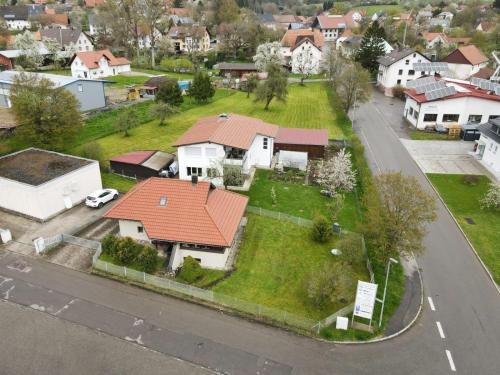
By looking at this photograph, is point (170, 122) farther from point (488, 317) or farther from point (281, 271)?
point (488, 317)

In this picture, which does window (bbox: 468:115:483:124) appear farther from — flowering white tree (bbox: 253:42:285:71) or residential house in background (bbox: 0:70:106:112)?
residential house in background (bbox: 0:70:106:112)

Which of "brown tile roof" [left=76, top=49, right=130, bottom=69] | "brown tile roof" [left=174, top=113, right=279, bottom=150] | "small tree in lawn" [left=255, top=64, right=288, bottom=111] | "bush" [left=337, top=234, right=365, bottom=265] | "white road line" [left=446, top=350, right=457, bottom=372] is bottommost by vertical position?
"white road line" [left=446, top=350, right=457, bottom=372]

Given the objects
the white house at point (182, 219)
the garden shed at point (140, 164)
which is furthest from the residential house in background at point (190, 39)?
the white house at point (182, 219)

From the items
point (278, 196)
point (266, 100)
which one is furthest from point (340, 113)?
point (278, 196)

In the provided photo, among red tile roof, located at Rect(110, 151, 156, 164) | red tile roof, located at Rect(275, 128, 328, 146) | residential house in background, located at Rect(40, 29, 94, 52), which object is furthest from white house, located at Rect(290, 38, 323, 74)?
red tile roof, located at Rect(110, 151, 156, 164)

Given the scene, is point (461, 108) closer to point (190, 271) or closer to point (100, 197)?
point (190, 271)

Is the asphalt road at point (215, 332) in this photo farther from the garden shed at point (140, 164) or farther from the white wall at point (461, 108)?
the white wall at point (461, 108)

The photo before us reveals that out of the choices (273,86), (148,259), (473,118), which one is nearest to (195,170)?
(148,259)
